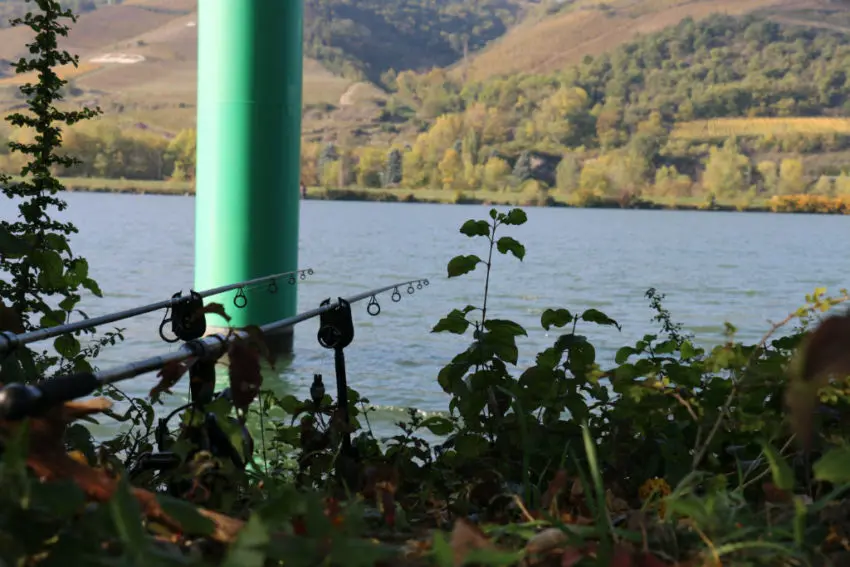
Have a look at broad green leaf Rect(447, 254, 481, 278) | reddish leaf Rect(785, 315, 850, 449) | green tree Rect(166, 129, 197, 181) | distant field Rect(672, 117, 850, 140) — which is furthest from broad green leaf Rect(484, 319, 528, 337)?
distant field Rect(672, 117, 850, 140)

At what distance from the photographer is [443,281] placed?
20047 mm

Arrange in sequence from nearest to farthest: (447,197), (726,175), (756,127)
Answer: (447,197) → (726,175) → (756,127)

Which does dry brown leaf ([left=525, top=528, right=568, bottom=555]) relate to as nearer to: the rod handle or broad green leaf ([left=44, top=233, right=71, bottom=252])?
the rod handle

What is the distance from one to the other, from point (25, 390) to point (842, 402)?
64.3 inches

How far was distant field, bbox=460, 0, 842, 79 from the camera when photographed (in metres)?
137

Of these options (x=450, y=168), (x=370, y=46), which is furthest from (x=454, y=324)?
(x=370, y=46)

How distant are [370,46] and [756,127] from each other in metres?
57.9

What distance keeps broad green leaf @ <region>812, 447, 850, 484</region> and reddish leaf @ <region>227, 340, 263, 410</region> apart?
638 mm

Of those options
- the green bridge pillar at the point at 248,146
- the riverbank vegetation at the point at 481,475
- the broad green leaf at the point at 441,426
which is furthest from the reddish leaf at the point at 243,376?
the green bridge pillar at the point at 248,146

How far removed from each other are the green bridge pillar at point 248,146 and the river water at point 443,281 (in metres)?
0.97

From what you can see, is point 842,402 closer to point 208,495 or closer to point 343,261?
point 208,495

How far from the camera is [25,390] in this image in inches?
37.2

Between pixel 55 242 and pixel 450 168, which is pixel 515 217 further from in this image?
pixel 450 168

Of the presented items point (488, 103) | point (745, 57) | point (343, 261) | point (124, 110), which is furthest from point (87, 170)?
point (745, 57)
